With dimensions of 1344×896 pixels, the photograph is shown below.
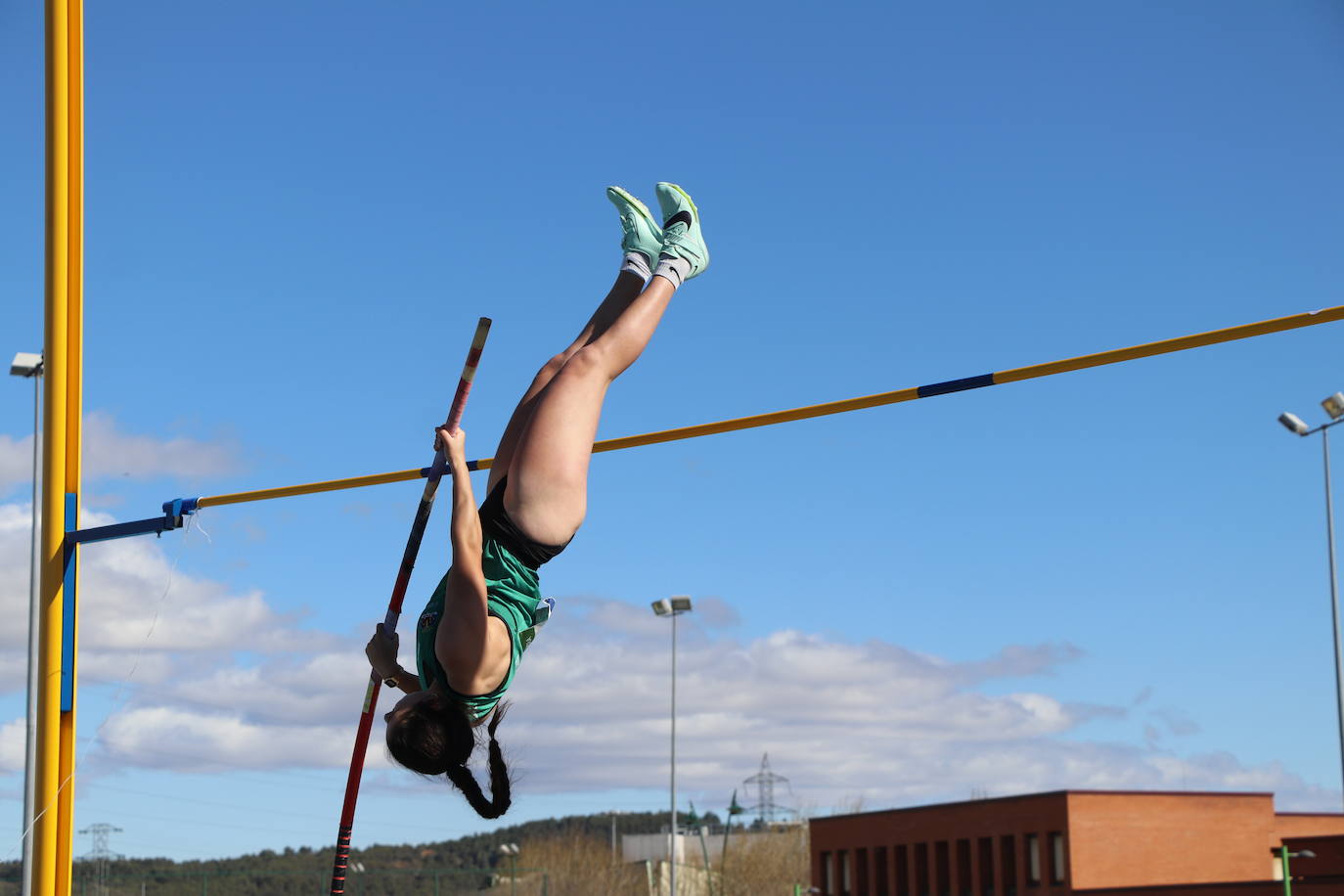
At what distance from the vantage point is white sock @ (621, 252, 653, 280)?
5594mm

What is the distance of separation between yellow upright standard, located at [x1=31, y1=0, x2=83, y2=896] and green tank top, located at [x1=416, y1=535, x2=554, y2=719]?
206 centimetres

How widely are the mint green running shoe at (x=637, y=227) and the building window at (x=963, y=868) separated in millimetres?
25978

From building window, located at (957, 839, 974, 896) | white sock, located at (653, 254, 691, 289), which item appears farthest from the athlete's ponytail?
building window, located at (957, 839, 974, 896)

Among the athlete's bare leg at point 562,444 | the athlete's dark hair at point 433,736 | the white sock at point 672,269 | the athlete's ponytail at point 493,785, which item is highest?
the white sock at point 672,269

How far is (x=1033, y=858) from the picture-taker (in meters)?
28.3

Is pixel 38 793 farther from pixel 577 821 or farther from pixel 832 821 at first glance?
pixel 577 821

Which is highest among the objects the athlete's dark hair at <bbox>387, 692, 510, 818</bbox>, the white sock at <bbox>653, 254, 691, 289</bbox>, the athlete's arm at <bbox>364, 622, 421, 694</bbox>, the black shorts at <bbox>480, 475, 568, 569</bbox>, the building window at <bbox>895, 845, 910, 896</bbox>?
the white sock at <bbox>653, 254, 691, 289</bbox>

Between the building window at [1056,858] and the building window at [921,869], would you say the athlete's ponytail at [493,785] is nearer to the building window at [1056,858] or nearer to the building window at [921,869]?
the building window at [1056,858]

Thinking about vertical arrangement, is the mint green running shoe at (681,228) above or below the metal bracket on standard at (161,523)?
above

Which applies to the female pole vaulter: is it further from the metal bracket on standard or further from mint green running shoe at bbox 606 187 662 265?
the metal bracket on standard

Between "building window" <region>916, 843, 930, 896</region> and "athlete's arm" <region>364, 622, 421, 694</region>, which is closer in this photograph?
"athlete's arm" <region>364, 622, 421, 694</region>

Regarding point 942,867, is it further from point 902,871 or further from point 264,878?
point 264,878

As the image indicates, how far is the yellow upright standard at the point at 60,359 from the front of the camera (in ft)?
19.5

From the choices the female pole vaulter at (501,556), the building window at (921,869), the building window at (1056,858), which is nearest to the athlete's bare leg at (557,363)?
the female pole vaulter at (501,556)
